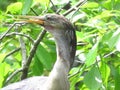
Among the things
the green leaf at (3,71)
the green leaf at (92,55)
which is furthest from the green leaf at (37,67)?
the green leaf at (92,55)

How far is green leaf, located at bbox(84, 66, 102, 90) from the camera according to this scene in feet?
13.4

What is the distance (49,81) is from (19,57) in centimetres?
102

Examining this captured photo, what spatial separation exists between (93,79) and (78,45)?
0.47 metres

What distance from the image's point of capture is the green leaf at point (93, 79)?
4082 millimetres

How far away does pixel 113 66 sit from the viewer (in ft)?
14.4

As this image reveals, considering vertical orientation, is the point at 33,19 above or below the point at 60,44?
above

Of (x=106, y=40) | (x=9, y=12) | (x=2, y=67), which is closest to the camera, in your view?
(x=106, y=40)

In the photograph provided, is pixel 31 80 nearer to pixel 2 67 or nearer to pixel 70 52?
pixel 2 67

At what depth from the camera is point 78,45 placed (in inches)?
176

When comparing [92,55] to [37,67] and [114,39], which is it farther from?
A: [37,67]

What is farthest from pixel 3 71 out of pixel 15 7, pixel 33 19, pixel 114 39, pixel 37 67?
pixel 114 39

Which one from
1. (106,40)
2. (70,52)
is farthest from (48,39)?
(106,40)

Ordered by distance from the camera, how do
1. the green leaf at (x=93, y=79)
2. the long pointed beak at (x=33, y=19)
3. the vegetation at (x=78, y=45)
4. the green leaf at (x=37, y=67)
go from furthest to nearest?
the green leaf at (x=37, y=67) → the green leaf at (x=93, y=79) → the vegetation at (x=78, y=45) → the long pointed beak at (x=33, y=19)

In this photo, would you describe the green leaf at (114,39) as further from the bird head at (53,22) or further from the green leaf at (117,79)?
the green leaf at (117,79)
